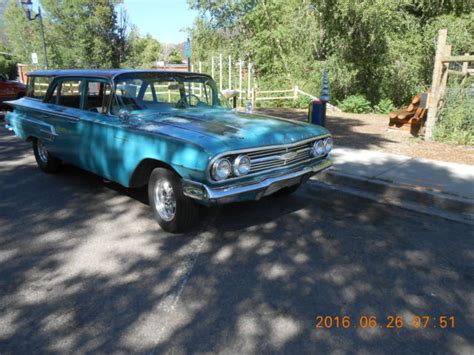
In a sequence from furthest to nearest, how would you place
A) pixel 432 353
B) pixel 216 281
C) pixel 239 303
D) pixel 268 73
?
pixel 268 73
pixel 216 281
pixel 239 303
pixel 432 353

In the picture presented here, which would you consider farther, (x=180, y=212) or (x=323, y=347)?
(x=180, y=212)

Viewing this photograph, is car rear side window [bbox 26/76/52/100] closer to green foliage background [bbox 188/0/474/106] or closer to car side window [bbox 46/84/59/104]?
car side window [bbox 46/84/59/104]

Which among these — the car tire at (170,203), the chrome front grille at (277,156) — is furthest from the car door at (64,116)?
the chrome front grille at (277,156)

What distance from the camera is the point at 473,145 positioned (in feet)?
26.3

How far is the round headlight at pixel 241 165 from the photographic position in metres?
3.44

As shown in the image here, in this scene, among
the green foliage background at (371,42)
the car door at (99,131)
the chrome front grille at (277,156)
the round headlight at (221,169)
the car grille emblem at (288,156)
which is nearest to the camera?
the round headlight at (221,169)

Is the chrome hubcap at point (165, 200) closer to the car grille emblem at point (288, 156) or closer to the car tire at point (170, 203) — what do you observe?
the car tire at point (170, 203)

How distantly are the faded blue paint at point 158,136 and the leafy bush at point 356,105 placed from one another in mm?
11048

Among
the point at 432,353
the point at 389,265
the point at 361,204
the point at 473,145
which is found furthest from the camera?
the point at 473,145

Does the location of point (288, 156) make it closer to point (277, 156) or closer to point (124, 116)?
point (277, 156)

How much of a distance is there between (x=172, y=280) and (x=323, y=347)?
1.34 meters

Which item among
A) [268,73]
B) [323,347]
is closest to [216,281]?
[323,347]

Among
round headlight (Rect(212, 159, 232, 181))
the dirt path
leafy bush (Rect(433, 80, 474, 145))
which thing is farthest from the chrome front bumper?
leafy bush (Rect(433, 80, 474, 145))

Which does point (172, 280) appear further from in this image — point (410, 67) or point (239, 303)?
point (410, 67)
